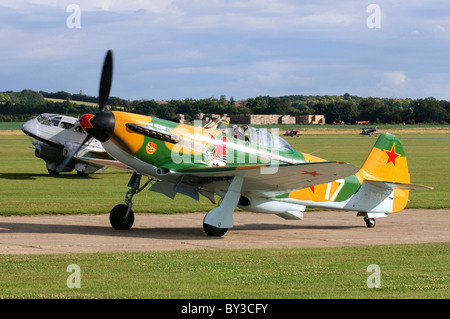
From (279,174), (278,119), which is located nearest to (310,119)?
(278,119)

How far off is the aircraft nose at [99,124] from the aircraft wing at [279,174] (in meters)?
1.72

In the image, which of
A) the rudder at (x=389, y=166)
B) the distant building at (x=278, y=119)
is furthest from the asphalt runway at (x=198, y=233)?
the distant building at (x=278, y=119)

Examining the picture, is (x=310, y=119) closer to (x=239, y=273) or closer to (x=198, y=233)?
(x=198, y=233)

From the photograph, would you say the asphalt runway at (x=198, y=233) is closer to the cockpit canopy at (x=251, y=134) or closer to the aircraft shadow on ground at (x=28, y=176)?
the cockpit canopy at (x=251, y=134)

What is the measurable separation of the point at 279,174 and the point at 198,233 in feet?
8.34

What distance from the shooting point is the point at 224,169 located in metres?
14.0

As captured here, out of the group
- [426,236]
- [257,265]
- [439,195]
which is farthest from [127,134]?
[439,195]

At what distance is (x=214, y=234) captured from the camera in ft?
47.2

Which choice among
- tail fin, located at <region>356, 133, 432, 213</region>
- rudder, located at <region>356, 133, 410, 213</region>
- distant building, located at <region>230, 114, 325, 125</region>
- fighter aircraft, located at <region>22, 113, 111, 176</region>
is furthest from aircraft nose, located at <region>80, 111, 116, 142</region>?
distant building, located at <region>230, 114, 325, 125</region>

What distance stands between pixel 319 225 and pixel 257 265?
21.7 feet

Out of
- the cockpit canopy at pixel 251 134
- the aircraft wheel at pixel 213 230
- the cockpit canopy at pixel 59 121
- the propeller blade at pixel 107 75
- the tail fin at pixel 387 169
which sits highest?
the propeller blade at pixel 107 75

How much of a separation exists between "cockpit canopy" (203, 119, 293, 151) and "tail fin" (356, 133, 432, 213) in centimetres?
246

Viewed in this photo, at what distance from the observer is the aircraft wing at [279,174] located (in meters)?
13.3
